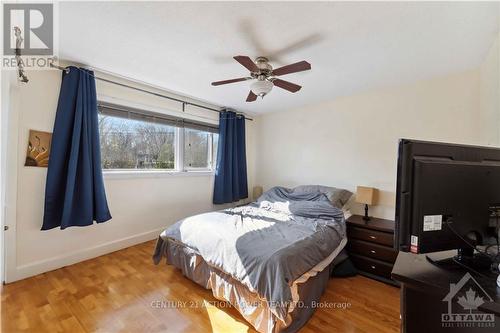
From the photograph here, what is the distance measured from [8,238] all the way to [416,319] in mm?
3119

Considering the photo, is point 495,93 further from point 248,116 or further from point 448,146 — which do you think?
point 248,116

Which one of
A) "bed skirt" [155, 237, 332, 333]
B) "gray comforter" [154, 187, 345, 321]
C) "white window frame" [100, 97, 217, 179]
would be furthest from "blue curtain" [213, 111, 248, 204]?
"bed skirt" [155, 237, 332, 333]

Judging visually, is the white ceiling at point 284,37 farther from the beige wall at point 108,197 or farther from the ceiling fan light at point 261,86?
the beige wall at point 108,197

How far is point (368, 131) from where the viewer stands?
3.03 metres

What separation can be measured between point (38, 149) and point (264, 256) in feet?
8.03

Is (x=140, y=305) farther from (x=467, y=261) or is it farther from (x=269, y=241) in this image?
(x=467, y=261)

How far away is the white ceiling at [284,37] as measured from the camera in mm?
1481

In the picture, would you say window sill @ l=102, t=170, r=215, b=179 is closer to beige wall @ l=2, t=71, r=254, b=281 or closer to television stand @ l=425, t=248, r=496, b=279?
beige wall @ l=2, t=71, r=254, b=281

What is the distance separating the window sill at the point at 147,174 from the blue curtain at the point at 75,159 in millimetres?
250

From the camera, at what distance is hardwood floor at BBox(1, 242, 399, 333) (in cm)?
159

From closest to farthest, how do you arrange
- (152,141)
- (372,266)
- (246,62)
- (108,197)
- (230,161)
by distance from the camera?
(246,62) → (372,266) → (108,197) → (152,141) → (230,161)

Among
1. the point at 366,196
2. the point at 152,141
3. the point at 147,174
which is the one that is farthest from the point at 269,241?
the point at 152,141

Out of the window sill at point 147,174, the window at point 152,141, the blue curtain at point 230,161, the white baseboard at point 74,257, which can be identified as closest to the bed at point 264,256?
the white baseboard at point 74,257

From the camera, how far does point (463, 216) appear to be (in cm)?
80
